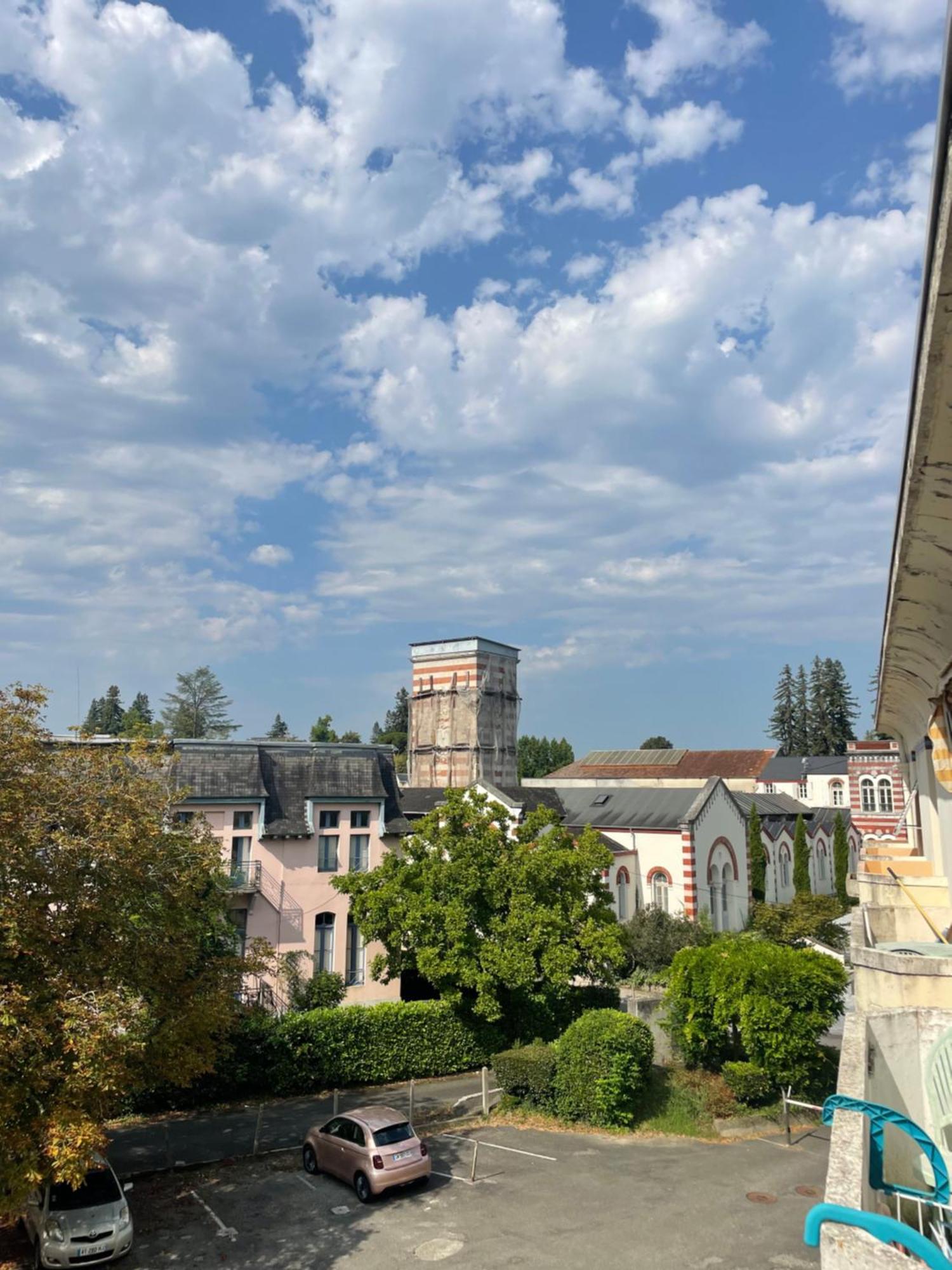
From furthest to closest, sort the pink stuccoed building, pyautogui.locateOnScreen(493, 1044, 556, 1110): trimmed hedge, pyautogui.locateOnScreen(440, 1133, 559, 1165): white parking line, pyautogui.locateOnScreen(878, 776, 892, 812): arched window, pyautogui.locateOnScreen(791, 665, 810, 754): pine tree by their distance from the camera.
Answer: pyautogui.locateOnScreen(791, 665, 810, 754): pine tree → pyautogui.locateOnScreen(878, 776, 892, 812): arched window → the pink stuccoed building → pyautogui.locateOnScreen(493, 1044, 556, 1110): trimmed hedge → pyautogui.locateOnScreen(440, 1133, 559, 1165): white parking line

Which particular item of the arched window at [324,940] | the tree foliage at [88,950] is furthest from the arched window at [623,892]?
the tree foliage at [88,950]

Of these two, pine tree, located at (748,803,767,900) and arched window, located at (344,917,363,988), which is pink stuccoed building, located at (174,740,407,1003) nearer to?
arched window, located at (344,917,363,988)

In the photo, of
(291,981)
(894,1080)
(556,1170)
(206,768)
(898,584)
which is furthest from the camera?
(206,768)

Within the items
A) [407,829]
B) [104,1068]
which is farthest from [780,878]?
[104,1068]

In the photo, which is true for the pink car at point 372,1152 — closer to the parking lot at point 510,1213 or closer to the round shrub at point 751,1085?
the parking lot at point 510,1213

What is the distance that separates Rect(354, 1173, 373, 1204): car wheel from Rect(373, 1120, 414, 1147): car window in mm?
719

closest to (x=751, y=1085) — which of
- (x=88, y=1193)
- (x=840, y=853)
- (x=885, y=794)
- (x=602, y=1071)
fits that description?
(x=602, y=1071)

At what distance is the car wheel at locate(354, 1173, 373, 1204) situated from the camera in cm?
1662

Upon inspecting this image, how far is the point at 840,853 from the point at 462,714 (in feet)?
106

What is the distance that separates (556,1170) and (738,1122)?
21.1 ft

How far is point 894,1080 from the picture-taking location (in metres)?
8.16

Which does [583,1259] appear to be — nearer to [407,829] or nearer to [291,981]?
[291,981]

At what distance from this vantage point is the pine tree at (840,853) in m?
61.3

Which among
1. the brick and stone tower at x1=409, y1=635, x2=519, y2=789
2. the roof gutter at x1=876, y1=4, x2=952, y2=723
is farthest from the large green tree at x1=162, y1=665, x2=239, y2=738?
the roof gutter at x1=876, y1=4, x2=952, y2=723
